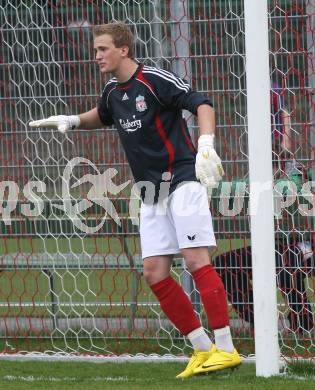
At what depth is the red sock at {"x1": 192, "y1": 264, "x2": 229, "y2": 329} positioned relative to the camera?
527 centimetres

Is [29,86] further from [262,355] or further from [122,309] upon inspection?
[262,355]

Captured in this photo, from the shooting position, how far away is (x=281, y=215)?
6.35m

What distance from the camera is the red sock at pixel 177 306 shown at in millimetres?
5418

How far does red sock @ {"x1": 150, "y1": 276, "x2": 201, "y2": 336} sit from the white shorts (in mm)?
158

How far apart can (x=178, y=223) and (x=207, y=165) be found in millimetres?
504

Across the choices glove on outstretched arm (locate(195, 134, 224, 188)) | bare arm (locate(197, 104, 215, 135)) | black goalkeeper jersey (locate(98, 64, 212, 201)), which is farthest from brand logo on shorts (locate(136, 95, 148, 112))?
glove on outstretched arm (locate(195, 134, 224, 188))

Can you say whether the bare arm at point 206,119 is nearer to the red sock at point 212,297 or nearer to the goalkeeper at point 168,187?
the goalkeeper at point 168,187

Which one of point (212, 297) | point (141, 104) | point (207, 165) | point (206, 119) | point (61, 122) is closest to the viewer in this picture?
point (207, 165)

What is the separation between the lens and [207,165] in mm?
4906

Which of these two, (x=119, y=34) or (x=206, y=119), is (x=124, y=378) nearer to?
(x=206, y=119)

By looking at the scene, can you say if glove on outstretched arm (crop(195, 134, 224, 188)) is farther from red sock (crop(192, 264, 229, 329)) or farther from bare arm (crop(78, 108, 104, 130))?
bare arm (crop(78, 108, 104, 130))

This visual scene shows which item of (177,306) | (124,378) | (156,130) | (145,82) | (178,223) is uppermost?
(145,82)

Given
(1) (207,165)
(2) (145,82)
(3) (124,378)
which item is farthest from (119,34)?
(3) (124,378)

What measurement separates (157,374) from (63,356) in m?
0.88
